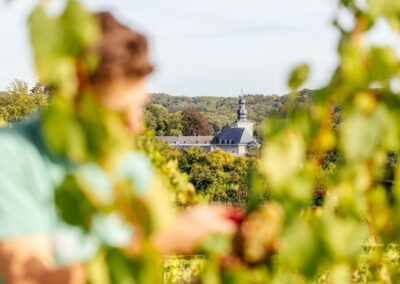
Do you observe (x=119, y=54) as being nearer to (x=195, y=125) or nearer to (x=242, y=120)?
(x=195, y=125)

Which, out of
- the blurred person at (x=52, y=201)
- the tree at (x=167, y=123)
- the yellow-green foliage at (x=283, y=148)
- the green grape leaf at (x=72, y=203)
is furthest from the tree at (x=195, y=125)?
the green grape leaf at (x=72, y=203)

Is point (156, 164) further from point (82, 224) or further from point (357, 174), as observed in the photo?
point (82, 224)

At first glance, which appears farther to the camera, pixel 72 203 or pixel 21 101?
pixel 21 101

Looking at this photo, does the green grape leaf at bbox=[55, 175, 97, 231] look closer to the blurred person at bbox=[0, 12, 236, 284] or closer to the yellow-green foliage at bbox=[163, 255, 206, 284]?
the blurred person at bbox=[0, 12, 236, 284]

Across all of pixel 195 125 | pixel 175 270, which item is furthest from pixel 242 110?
pixel 175 270

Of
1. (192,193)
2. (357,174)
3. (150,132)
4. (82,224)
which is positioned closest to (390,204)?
(357,174)

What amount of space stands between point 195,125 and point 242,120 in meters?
6.40

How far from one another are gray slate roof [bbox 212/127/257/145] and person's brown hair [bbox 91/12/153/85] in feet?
250

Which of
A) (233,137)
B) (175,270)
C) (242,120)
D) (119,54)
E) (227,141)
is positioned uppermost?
(242,120)

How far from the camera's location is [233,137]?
78.4 meters

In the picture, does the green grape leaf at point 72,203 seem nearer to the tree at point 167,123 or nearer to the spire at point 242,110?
the tree at point 167,123

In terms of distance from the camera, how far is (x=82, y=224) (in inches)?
32.5

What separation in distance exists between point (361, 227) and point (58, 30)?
0.52m

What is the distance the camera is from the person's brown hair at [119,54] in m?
1.07
